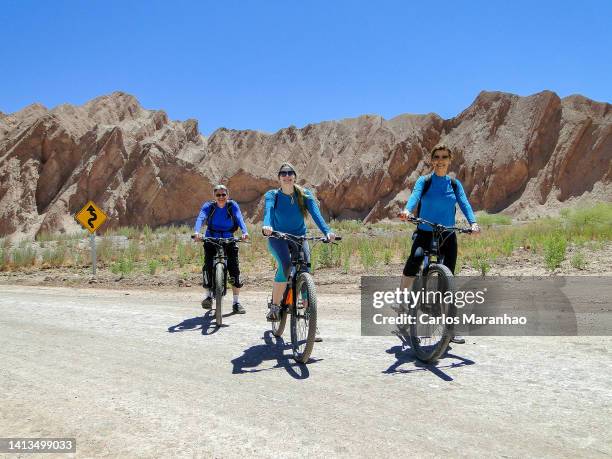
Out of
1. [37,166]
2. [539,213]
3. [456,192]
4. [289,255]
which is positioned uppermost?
[37,166]

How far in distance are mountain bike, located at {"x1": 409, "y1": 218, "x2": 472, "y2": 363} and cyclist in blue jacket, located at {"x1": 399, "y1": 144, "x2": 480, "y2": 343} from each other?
12 centimetres

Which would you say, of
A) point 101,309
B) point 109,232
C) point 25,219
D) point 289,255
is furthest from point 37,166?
point 289,255

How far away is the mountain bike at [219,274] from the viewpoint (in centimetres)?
741

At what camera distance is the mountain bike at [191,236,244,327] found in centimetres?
741

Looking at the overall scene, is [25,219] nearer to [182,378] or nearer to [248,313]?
[248,313]

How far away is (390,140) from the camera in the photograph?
5706 centimetres

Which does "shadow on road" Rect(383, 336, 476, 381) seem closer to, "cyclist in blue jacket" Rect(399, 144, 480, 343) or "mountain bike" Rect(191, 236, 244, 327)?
"cyclist in blue jacket" Rect(399, 144, 480, 343)

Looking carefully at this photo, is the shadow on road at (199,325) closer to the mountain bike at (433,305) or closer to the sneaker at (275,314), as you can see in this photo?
the sneaker at (275,314)

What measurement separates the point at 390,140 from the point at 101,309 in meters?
51.0

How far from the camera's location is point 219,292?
7523mm

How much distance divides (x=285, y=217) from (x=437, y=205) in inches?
70.2

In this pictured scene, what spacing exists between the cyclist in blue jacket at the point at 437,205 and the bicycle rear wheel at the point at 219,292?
2789mm

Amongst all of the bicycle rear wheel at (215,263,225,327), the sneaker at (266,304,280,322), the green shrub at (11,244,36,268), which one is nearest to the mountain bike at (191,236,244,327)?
the bicycle rear wheel at (215,263,225,327)

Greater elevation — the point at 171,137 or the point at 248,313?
the point at 171,137
